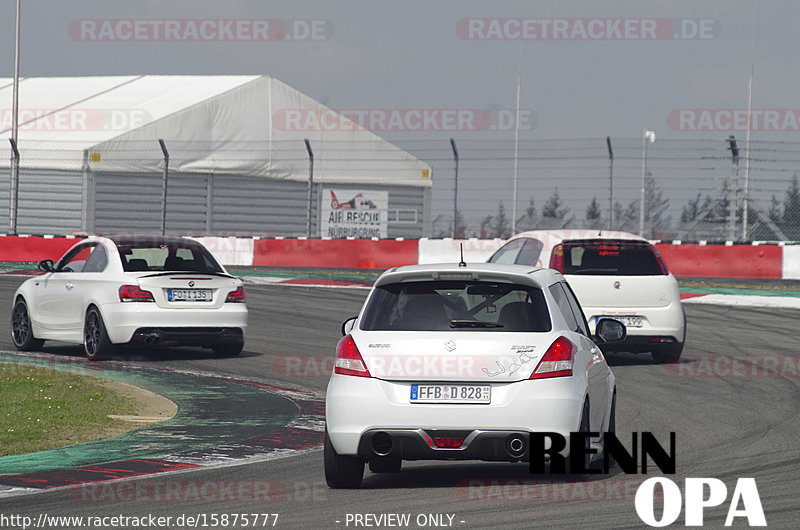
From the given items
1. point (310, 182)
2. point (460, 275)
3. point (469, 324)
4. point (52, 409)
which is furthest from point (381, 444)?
point (310, 182)

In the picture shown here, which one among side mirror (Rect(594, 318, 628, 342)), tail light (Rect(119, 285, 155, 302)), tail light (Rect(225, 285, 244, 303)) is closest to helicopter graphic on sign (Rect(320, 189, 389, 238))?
tail light (Rect(225, 285, 244, 303))

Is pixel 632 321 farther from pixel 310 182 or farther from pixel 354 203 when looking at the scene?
pixel 354 203

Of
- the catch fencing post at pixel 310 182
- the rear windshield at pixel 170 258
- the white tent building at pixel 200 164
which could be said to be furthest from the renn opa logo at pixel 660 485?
the white tent building at pixel 200 164

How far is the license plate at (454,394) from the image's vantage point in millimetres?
7527

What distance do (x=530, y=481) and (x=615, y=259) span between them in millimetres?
7631

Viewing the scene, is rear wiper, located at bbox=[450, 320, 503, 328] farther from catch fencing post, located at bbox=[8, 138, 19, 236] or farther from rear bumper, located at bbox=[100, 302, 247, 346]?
catch fencing post, located at bbox=[8, 138, 19, 236]

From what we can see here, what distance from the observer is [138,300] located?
1492 cm

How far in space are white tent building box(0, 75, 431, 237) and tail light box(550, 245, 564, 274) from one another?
70.4 feet

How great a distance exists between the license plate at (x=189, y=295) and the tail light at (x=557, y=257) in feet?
13.8

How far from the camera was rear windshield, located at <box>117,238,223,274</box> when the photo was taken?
50.5 feet

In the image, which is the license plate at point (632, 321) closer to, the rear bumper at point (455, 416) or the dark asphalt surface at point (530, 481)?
the dark asphalt surface at point (530, 481)

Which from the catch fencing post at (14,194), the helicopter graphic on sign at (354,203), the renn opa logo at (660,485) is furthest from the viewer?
the helicopter graphic on sign at (354,203)

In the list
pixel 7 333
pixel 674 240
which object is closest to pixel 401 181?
pixel 674 240

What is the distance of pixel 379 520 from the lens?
6.86m
